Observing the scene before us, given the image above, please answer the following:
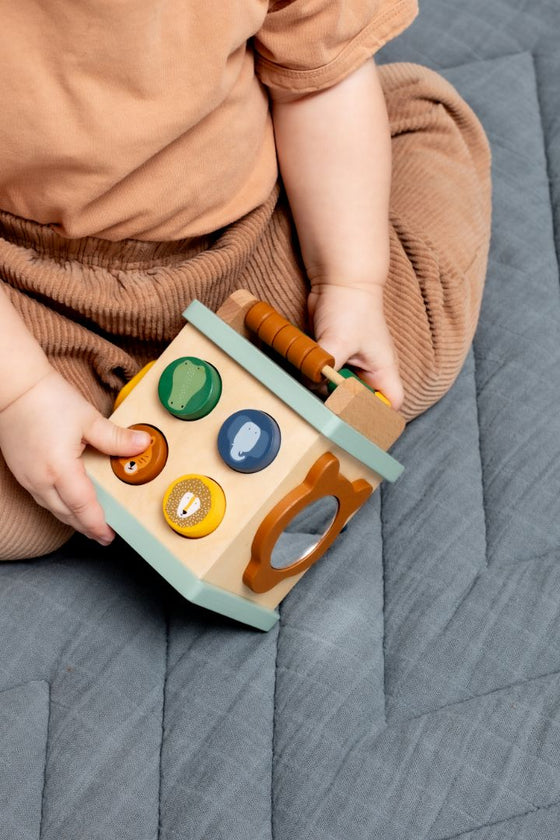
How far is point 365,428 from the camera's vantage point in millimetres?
637

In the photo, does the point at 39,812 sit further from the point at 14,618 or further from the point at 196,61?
the point at 196,61

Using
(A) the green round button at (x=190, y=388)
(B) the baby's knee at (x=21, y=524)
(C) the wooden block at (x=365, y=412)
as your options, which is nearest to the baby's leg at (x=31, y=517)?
(B) the baby's knee at (x=21, y=524)

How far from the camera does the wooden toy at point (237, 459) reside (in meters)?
0.59

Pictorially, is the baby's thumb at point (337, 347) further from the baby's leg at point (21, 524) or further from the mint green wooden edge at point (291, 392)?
the baby's leg at point (21, 524)

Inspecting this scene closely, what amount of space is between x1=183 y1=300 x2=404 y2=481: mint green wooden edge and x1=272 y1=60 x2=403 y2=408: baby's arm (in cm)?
10

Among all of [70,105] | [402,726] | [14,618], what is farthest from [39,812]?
[70,105]

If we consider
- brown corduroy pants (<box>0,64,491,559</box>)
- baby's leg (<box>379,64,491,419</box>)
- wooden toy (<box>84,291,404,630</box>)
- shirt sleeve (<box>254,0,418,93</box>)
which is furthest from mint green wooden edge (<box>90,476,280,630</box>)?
shirt sleeve (<box>254,0,418,93</box>)

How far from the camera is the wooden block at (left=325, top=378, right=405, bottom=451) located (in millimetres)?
607

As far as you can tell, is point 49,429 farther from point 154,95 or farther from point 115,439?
point 154,95

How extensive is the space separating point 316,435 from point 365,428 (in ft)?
0.19

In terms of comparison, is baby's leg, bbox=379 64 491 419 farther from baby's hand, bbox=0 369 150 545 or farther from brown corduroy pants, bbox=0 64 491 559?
baby's hand, bbox=0 369 150 545

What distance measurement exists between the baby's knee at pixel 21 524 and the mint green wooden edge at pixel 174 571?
9cm

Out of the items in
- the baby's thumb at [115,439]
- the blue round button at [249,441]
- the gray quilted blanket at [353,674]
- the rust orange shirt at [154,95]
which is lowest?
the gray quilted blanket at [353,674]

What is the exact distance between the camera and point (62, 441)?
0.63 meters
